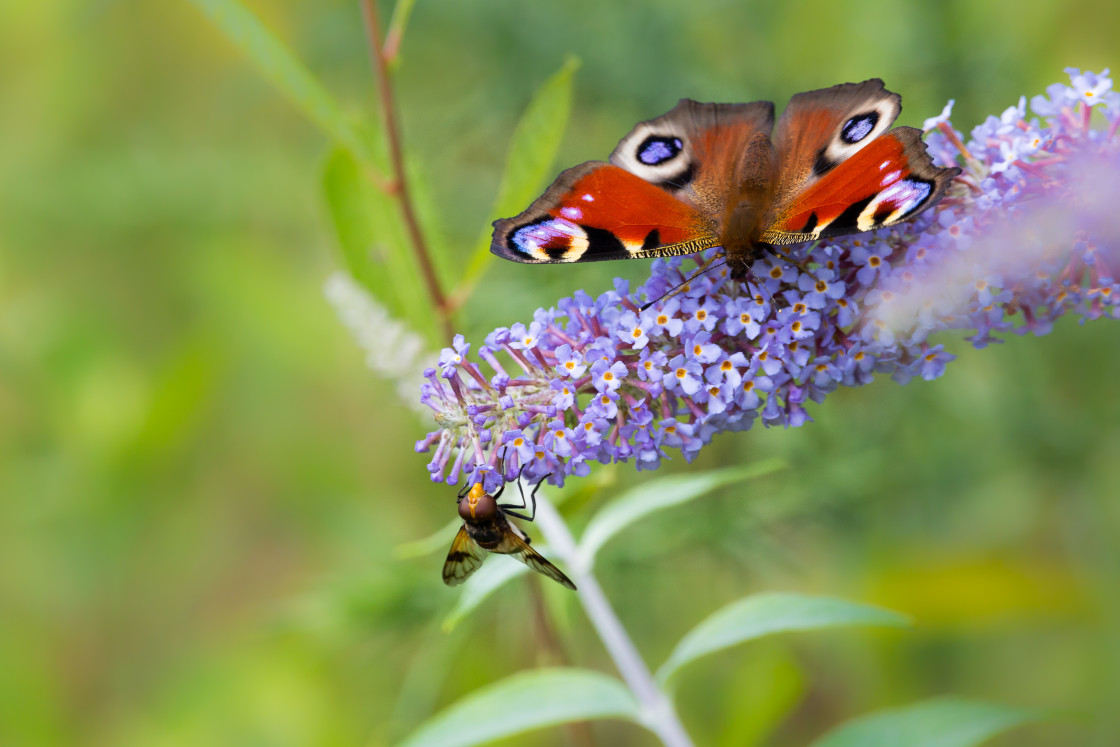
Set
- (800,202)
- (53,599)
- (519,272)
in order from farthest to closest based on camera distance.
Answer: (53,599), (519,272), (800,202)

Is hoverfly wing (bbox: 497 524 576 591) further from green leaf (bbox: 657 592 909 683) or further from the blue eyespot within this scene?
the blue eyespot

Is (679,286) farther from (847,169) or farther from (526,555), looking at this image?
(526,555)

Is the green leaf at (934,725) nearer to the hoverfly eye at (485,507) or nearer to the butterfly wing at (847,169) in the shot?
the hoverfly eye at (485,507)

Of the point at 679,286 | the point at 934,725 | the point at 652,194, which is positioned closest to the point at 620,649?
the point at 934,725

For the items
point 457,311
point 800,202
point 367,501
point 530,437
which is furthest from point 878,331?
point 367,501

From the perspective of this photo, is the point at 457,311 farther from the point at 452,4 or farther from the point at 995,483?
the point at 995,483
